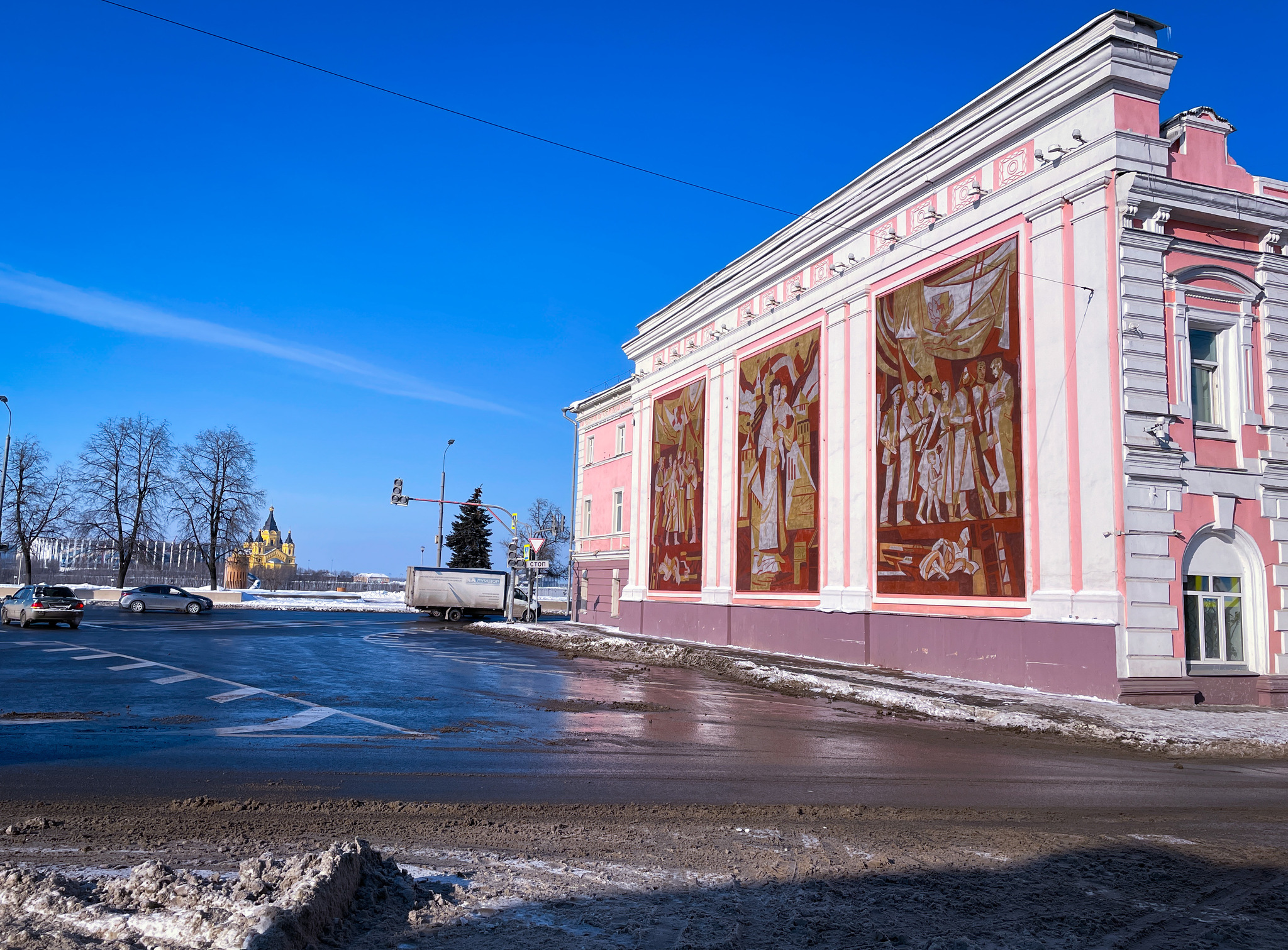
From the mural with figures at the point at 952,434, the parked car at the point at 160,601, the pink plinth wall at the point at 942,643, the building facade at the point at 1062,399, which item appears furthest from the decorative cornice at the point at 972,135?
the parked car at the point at 160,601

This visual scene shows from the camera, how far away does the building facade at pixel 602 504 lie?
42.4 meters

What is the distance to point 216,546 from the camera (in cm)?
6900

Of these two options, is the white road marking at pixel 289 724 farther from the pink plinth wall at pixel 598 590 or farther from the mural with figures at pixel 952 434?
the pink plinth wall at pixel 598 590

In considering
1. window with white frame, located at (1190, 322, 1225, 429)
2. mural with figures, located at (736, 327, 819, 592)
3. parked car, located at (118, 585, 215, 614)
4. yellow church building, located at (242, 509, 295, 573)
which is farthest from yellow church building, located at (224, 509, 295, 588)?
window with white frame, located at (1190, 322, 1225, 429)

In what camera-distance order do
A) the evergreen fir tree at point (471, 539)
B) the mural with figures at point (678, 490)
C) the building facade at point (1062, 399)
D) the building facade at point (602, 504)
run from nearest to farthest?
the building facade at point (1062, 399), the mural with figures at point (678, 490), the building facade at point (602, 504), the evergreen fir tree at point (471, 539)

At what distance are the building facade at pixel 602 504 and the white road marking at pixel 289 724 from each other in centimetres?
2733

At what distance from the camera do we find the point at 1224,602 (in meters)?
17.1

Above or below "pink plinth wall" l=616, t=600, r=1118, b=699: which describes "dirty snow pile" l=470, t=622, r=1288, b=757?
below

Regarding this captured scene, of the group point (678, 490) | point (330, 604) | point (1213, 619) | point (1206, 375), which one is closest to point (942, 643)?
point (1213, 619)

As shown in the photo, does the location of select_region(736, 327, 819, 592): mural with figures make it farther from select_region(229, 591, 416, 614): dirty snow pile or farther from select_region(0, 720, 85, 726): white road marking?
select_region(229, 591, 416, 614): dirty snow pile

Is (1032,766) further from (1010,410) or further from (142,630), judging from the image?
(142,630)

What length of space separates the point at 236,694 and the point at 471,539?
223ft

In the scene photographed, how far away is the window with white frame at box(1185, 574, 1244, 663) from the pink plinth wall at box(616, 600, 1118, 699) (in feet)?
6.72

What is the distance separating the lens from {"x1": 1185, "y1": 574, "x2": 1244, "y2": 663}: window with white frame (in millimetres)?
16781
